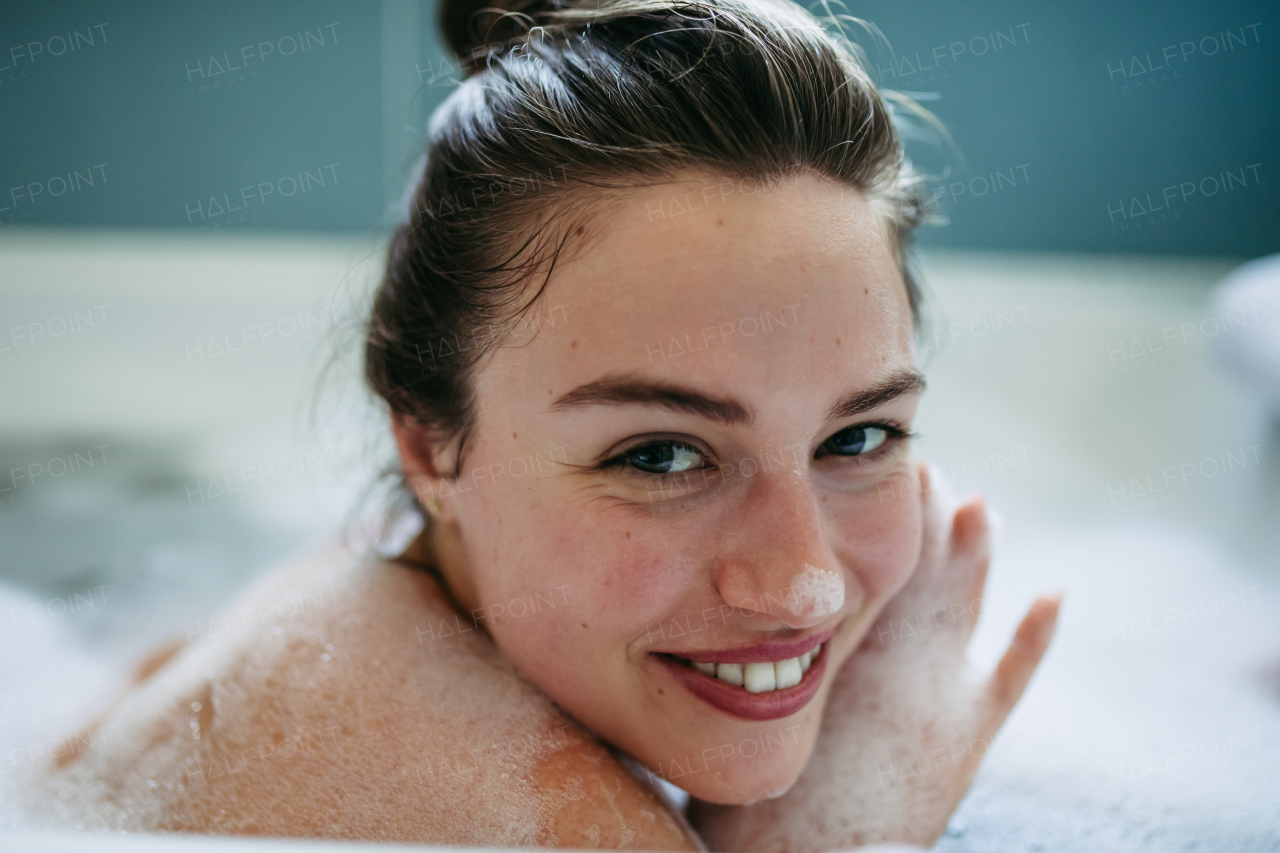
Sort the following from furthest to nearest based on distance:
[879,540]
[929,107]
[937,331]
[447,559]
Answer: [929,107]
[937,331]
[447,559]
[879,540]

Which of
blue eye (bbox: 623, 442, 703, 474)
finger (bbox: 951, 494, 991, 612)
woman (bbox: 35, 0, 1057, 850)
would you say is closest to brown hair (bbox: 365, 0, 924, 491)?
woman (bbox: 35, 0, 1057, 850)

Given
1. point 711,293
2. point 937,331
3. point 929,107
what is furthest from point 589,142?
point 929,107

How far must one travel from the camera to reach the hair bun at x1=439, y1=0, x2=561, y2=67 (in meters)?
0.84

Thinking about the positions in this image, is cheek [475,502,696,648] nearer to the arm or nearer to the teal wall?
the arm

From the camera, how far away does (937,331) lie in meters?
2.04

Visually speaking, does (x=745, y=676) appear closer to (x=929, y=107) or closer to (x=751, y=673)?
(x=751, y=673)

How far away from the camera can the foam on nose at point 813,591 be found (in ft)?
1.92

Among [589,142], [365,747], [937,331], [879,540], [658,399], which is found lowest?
[937,331]

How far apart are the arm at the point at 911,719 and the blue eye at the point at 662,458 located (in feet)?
1.07

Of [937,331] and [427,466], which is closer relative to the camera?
[427,466]

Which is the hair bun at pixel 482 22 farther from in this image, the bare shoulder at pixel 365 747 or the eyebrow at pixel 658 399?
the bare shoulder at pixel 365 747

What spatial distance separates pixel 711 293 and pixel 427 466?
0.31 metres

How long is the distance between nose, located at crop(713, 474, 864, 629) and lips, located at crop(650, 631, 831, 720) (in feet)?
0.16

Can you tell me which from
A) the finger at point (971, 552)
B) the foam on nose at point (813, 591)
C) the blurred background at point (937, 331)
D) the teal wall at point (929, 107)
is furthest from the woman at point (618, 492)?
the teal wall at point (929, 107)
